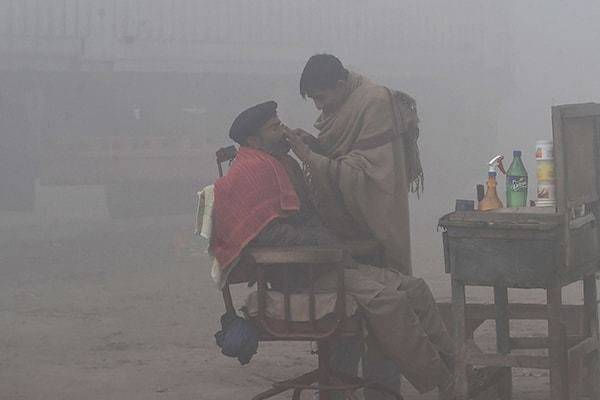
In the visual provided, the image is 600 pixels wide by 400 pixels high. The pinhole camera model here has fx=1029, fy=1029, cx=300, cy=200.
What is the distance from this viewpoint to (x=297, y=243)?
4.00 metres

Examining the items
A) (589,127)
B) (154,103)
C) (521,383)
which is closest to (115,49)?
(154,103)

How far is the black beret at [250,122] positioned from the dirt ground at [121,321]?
1.61 meters

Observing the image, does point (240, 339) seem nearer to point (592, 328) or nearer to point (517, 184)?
point (517, 184)

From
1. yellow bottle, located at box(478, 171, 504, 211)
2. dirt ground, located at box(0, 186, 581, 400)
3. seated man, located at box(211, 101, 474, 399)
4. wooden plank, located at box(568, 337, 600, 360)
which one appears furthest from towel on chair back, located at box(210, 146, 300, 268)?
dirt ground, located at box(0, 186, 581, 400)

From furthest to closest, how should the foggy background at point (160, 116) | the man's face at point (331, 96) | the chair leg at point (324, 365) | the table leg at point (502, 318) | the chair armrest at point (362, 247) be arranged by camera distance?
1. the foggy background at point (160, 116)
2. the table leg at point (502, 318)
3. the man's face at point (331, 96)
4. the chair armrest at point (362, 247)
5. the chair leg at point (324, 365)

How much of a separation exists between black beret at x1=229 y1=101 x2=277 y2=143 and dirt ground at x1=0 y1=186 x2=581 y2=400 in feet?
5.29

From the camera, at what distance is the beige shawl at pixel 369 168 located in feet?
13.8

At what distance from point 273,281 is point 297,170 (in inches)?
20.9

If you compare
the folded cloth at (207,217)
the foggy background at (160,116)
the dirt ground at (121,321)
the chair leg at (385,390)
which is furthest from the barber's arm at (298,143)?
the foggy background at (160,116)

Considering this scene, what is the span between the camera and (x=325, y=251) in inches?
150

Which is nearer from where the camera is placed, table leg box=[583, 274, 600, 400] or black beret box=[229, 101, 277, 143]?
black beret box=[229, 101, 277, 143]

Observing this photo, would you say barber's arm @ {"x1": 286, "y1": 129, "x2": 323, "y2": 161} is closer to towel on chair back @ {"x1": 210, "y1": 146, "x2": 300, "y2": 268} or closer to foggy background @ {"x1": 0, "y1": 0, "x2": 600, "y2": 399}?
towel on chair back @ {"x1": 210, "y1": 146, "x2": 300, "y2": 268}

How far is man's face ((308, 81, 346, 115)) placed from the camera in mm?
4379

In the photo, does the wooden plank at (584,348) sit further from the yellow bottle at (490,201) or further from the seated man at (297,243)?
the yellow bottle at (490,201)
